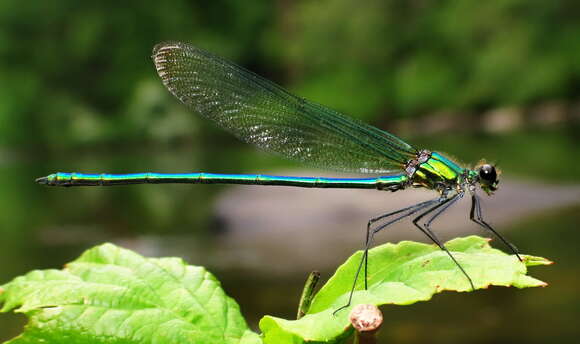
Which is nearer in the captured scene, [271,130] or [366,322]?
[366,322]

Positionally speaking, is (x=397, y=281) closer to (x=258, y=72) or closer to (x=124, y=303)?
(x=124, y=303)

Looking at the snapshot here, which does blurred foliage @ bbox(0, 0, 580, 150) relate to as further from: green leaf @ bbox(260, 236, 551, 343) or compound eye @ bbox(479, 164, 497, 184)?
green leaf @ bbox(260, 236, 551, 343)

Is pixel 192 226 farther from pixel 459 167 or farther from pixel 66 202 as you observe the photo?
pixel 459 167

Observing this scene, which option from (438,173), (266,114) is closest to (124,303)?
(438,173)

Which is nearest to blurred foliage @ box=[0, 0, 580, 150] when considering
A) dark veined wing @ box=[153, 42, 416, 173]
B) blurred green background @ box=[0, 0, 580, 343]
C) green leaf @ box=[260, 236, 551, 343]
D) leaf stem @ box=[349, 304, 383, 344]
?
blurred green background @ box=[0, 0, 580, 343]

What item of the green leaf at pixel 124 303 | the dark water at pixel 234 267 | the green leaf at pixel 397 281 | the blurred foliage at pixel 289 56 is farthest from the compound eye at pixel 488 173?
the blurred foliage at pixel 289 56

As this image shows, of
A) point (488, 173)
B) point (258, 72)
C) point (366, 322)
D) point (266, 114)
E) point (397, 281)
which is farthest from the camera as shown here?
point (258, 72)

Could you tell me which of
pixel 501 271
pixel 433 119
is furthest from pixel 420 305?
pixel 433 119
